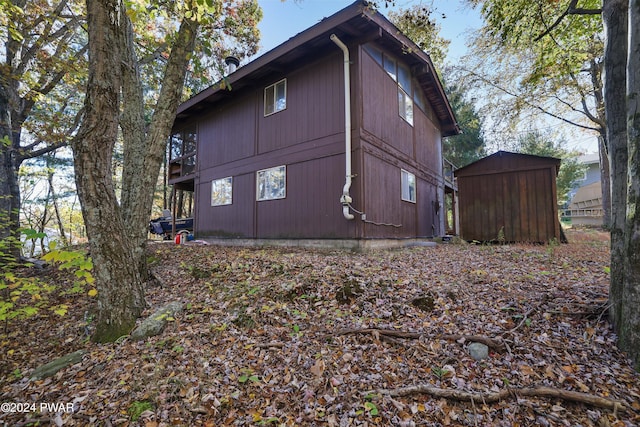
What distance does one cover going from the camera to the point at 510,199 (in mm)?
9305

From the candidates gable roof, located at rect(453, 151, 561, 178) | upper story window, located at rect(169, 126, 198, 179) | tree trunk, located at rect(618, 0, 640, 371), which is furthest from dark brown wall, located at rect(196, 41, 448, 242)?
tree trunk, located at rect(618, 0, 640, 371)

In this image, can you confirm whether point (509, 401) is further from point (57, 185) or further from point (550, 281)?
point (57, 185)

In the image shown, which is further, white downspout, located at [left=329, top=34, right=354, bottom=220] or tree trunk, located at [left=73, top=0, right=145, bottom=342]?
white downspout, located at [left=329, top=34, right=354, bottom=220]

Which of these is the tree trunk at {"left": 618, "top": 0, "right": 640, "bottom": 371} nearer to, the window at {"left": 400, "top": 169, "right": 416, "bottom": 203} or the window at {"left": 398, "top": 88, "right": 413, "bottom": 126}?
the window at {"left": 400, "top": 169, "right": 416, "bottom": 203}

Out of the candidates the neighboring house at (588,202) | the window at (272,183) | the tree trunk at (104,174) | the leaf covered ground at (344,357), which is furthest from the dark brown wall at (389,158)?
the neighboring house at (588,202)

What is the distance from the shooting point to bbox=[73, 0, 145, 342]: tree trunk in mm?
3332

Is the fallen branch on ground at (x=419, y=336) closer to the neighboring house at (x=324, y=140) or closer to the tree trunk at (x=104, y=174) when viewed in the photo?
the tree trunk at (x=104, y=174)

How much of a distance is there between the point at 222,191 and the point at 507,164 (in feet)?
32.4

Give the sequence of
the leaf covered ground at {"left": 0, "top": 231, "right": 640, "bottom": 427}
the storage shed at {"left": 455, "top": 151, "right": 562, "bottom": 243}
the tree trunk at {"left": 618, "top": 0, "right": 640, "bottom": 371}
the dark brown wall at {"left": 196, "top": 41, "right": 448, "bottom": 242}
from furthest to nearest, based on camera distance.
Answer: the storage shed at {"left": 455, "top": 151, "right": 562, "bottom": 243} → the dark brown wall at {"left": 196, "top": 41, "right": 448, "bottom": 242} → the tree trunk at {"left": 618, "top": 0, "right": 640, "bottom": 371} → the leaf covered ground at {"left": 0, "top": 231, "right": 640, "bottom": 427}

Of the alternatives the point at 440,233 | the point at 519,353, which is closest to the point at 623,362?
the point at 519,353

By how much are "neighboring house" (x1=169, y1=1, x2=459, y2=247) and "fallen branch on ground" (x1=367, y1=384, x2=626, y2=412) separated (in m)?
5.04

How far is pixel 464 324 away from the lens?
322cm

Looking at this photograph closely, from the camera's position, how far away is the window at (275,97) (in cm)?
917

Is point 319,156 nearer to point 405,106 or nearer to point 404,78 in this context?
point 405,106
